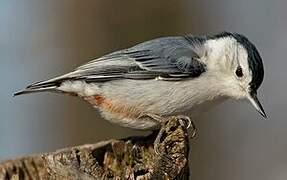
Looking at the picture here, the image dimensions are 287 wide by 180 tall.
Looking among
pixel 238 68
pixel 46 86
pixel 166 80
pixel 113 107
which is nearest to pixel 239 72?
pixel 238 68

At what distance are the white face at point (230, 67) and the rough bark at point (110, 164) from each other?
56cm

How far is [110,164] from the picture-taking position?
8.17ft

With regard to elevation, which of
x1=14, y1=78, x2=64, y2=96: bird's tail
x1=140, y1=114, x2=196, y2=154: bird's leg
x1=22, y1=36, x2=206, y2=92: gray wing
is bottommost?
x1=140, y1=114, x2=196, y2=154: bird's leg

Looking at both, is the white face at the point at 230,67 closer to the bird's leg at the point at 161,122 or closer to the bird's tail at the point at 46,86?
the bird's leg at the point at 161,122

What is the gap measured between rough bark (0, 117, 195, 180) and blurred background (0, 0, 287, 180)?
1925 mm

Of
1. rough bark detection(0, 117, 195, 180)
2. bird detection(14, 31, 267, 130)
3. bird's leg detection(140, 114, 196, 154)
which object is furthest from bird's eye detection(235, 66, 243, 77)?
rough bark detection(0, 117, 195, 180)

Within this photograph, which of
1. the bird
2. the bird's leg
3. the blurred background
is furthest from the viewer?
the blurred background

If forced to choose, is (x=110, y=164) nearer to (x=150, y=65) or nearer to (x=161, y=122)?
(x=161, y=122)

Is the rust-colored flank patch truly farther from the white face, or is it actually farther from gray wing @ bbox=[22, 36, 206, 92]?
the white face

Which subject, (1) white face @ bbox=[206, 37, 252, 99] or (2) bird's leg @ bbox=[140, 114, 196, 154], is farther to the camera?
(1) white face @ bbox=[206, 37, 252, 99]

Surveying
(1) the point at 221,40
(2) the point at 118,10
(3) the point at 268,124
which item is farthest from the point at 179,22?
(1) the point at 221,40

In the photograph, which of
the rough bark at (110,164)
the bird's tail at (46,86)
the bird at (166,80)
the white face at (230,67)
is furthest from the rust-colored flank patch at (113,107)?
the rough bark at (110,164)

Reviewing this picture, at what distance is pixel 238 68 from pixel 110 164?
2.62ft

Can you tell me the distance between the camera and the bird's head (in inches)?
119
